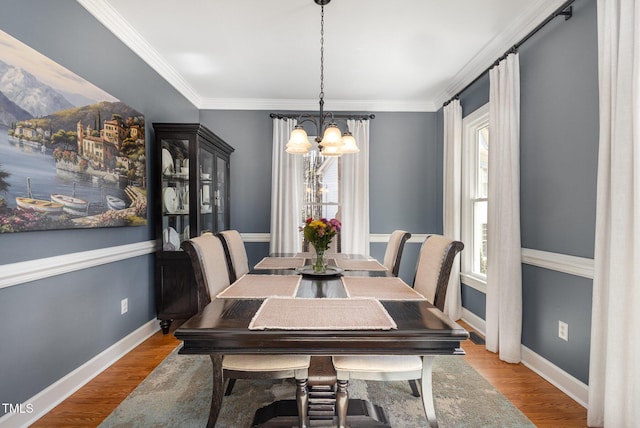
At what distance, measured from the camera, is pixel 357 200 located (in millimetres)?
4191

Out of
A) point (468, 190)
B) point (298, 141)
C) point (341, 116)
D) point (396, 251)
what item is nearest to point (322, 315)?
point (396, 251)

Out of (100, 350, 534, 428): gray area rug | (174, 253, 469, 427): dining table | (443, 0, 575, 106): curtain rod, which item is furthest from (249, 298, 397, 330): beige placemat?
(443, 0, 575, 106): curtain rod

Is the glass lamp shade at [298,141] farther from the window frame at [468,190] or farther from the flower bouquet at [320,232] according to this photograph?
the window frame at [468,190]

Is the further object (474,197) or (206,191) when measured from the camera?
(474,197)

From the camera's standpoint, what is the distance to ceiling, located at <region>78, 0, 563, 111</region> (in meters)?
2.33

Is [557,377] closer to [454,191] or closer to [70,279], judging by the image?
[454,191]

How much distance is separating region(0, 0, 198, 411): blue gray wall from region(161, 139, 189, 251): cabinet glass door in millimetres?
137

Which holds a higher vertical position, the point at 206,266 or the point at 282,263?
the point at 206,266

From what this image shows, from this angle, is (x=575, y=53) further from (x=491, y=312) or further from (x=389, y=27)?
(x=491, y=312)

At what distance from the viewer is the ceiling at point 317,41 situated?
233cm

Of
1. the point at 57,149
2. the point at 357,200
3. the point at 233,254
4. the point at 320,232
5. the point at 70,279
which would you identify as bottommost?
the point at 70,279

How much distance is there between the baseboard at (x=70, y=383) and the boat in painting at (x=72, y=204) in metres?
1.02

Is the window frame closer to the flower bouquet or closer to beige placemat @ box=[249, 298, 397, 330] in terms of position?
the flower bouquet

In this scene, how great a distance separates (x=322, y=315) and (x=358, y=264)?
4.08 feet
